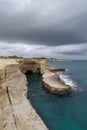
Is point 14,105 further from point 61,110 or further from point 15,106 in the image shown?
point 61,110

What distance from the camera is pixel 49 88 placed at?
102ft

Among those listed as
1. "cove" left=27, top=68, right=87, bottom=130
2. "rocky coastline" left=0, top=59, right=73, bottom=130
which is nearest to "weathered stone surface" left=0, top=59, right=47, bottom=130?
"rocky coastline" left=0, top=59, right=73, bottom=130

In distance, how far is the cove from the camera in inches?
690

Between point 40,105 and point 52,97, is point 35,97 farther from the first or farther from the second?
point 40,105

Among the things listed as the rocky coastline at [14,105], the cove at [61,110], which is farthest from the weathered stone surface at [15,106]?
the cove at [61,110]

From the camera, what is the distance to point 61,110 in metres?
21.5

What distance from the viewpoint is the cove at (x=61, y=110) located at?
57.5 ft

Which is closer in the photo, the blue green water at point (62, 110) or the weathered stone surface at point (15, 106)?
the weathered stone surface at point (15, 106)

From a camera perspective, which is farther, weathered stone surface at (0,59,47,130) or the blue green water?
the blue green water

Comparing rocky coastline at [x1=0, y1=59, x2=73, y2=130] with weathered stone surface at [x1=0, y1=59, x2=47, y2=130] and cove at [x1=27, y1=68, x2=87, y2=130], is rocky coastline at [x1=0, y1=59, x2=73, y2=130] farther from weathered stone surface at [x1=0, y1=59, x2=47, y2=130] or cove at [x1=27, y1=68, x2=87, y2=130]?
cove at [x1=27, y1=68, x2=87, y2=130]

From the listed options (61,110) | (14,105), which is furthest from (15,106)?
(61,110)

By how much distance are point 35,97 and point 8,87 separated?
1226 centimetres

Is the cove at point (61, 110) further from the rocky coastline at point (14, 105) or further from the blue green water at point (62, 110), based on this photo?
the rocky coastline at point (14, 105)

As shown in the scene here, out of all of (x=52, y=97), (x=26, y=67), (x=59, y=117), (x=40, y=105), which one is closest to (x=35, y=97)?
(x=52, y=97)
